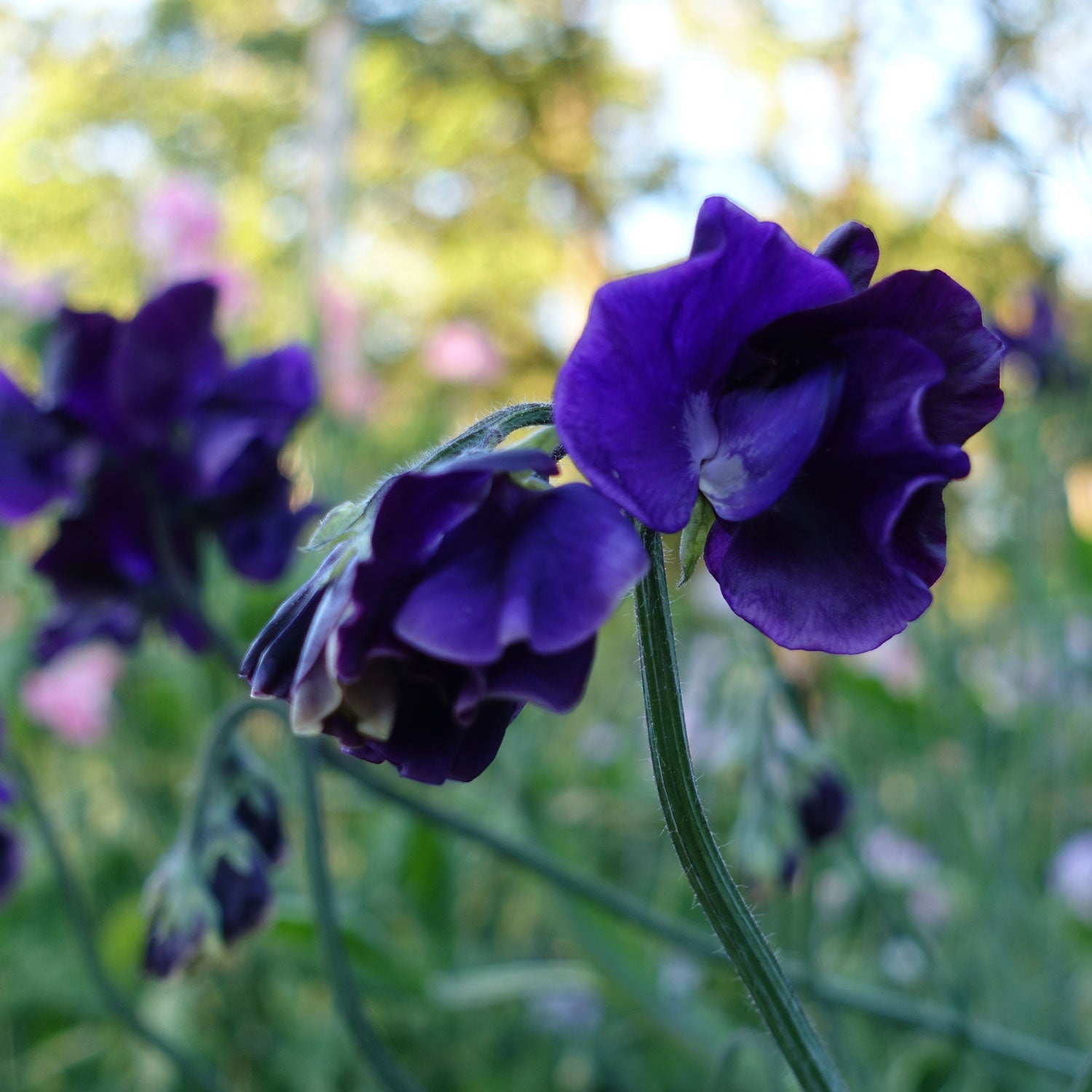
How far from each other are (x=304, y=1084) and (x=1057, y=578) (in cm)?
187

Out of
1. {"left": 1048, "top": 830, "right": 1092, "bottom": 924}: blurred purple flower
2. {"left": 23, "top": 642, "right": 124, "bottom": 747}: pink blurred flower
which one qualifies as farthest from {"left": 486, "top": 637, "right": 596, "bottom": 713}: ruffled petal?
{"left": 23, "top": 642, "right": 124, "bottom": 747}: pink blurred flower

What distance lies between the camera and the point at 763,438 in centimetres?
41

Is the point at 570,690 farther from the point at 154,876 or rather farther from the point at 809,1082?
the point at 154,876

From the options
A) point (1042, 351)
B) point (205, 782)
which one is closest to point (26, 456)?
point (205, 782)

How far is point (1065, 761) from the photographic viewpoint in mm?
1929

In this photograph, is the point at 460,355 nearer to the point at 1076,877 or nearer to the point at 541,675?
Result: the point at 1076,877

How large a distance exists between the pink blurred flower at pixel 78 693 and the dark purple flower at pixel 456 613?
1.64 meters

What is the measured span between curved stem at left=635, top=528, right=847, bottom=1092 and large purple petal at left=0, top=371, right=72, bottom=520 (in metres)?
0.76

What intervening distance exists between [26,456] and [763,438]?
2.58 ft

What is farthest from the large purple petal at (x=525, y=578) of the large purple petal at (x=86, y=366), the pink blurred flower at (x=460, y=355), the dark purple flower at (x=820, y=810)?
the pink blurred flower at (x=460, y=355)

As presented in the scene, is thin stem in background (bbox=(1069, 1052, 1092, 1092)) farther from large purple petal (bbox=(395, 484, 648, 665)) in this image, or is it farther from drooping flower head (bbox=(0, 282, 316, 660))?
drooping flower head (bbox=(0, 282, 316, 660))

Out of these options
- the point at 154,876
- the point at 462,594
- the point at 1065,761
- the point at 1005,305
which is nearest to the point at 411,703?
the point at 462,594

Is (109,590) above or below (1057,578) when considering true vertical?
above

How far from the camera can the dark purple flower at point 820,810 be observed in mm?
1131
